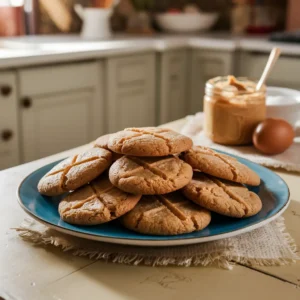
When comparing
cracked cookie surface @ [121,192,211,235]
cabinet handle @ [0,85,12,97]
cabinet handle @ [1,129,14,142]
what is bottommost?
cabinet handle @ [1,129,14,142]

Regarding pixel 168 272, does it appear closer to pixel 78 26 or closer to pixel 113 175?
pixel 113 175

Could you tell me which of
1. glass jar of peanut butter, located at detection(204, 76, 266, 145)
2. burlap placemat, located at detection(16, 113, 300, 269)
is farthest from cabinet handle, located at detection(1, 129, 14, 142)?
burlap placemat, located at detection(16, 113, 300, 269)

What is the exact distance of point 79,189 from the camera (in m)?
0.74

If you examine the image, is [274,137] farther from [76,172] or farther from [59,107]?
[59,107]

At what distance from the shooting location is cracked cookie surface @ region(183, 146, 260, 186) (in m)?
0.75

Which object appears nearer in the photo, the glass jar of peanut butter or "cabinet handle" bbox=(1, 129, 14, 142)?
the glass jar of peanut butter

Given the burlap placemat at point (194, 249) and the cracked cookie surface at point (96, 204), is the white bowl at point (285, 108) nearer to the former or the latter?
the burlap placemat at point (194, 249)

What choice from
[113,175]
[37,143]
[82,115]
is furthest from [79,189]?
[82,115]

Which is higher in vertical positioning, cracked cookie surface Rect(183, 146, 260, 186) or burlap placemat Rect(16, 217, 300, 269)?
cracked cookie surface Rect(183, 146, 260, 186)

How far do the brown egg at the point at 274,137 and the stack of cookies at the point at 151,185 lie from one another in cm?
31

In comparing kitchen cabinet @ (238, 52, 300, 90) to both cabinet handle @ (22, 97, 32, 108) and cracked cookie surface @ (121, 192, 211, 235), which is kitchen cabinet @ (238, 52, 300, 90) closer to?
cabinet handle @ (22, 97, 32, 108)

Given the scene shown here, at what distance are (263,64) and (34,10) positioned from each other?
1.29 m

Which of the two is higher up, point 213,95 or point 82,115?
point 213,95

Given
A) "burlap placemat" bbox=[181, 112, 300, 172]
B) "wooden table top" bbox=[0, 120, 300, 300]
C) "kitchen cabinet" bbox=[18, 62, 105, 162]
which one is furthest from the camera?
"kitchen cabinet" bbox=[18, 62, 105, 162]
